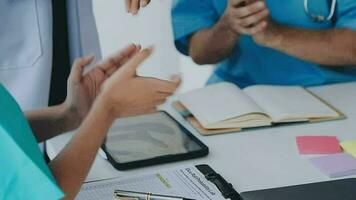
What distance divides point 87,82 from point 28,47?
0.37 meters

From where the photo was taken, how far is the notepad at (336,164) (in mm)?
1226

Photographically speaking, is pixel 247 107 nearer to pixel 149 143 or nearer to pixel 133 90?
pixel 149 143

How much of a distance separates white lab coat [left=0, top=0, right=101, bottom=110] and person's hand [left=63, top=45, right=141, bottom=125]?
1.08 feet

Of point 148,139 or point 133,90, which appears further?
point 148,139

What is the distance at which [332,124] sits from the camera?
146cm

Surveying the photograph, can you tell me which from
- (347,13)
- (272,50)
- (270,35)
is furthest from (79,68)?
(347,13)

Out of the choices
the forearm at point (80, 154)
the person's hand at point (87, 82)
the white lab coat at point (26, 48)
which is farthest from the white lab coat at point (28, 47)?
the forearm at point (80, 154)

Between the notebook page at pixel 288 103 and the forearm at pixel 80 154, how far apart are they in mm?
540

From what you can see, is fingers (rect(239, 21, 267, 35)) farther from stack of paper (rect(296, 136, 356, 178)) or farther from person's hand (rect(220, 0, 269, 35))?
stack of paper (rect(296, 136, 356, 178))

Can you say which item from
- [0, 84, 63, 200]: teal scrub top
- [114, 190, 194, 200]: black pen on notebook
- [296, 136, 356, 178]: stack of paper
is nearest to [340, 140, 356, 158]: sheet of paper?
[296, 136, 356, 178]: stack of paper

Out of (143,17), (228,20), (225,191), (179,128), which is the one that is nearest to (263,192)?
(225,191)

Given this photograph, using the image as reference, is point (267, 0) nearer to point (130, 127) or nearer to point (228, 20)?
point (228, 20)

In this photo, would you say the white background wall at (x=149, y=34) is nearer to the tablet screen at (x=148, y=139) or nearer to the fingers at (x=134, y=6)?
the tablet screen at (x=148, y=139)

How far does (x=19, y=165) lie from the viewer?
0.88m
